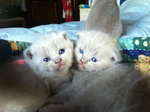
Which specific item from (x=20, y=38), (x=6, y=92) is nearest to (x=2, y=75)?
(x=6, y=92)

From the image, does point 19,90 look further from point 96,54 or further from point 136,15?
point 136,15

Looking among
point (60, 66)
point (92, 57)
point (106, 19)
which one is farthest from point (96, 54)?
point (106, 19)

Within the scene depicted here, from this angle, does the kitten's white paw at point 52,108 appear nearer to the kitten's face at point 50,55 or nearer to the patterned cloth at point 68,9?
the kitten's face at point 50,55

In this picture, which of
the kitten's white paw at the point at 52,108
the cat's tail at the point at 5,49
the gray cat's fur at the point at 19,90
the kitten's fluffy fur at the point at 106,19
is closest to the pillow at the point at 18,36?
the cat's tail at the point at 5,49

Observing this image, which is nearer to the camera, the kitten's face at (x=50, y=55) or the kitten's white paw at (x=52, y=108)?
the kitten's white paw at (x=52, y=108)

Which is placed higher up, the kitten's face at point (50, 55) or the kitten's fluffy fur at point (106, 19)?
the kitten's fluffy fur at point (106, 19)

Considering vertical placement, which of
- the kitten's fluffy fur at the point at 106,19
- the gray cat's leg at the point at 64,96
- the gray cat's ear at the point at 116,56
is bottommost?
the gray cat's leg at the point at 64,96
